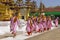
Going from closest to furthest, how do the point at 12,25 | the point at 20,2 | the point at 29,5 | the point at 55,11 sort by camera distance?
the point at 12,25, the point at 20,2, the point at 29,5, the point at 55,11

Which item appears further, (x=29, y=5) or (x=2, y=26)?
(x=29, y=5)

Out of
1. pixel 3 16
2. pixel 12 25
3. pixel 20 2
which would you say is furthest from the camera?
pixel 20 2

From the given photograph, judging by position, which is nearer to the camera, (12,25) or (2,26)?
(12,25)

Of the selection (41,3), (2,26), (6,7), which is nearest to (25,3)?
(41,3)

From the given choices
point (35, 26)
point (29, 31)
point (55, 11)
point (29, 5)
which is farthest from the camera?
point (55, 11)

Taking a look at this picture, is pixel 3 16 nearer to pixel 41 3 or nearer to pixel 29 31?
pixel 29 31

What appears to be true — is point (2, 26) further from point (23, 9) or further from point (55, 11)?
point (55, 11)

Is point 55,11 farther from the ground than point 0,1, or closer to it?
closer to it

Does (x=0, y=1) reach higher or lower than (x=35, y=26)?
higher

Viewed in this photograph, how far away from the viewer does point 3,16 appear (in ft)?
83.8

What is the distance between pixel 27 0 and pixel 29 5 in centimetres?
113

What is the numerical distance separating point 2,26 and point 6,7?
17.3 ft

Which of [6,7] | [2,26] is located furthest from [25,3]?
[2,26]

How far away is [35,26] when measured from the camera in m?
22.0
